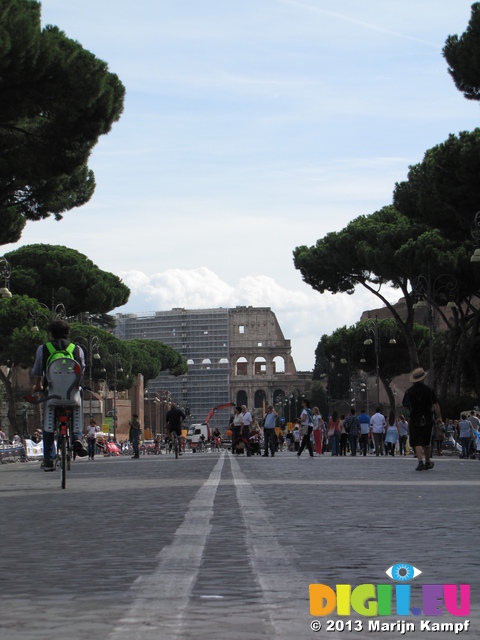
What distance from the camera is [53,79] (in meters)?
29.5

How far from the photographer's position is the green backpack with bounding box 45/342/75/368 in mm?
11852

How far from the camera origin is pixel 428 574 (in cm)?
522

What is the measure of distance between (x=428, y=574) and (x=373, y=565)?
0.39 metres

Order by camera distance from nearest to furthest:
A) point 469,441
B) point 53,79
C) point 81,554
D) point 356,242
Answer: point 81,554
point 53,79
point 469,441
point 356,242

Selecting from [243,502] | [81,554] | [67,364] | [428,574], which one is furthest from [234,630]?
[67,364]

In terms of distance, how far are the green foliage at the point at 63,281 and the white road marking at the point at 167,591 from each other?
212 ft

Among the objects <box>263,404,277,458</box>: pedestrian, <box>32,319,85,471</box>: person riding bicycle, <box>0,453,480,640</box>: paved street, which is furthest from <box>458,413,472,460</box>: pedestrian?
<box>32,319,85,471</box>: person riding bicycle

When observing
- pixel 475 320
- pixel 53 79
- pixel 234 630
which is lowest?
pixel 234 630

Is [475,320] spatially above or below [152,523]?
above

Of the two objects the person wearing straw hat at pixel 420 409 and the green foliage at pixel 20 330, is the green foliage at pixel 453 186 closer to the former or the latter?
the person wearing straw hat at pixel 420 409

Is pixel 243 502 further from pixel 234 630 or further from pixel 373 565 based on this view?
pixel 234 630

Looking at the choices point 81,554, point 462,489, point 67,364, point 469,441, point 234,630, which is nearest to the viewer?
point 234,630

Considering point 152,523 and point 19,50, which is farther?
point 19,50

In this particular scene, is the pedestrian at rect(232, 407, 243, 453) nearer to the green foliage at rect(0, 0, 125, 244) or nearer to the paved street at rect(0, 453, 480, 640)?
the green foliage at rect(0, 0, 125, 244)
